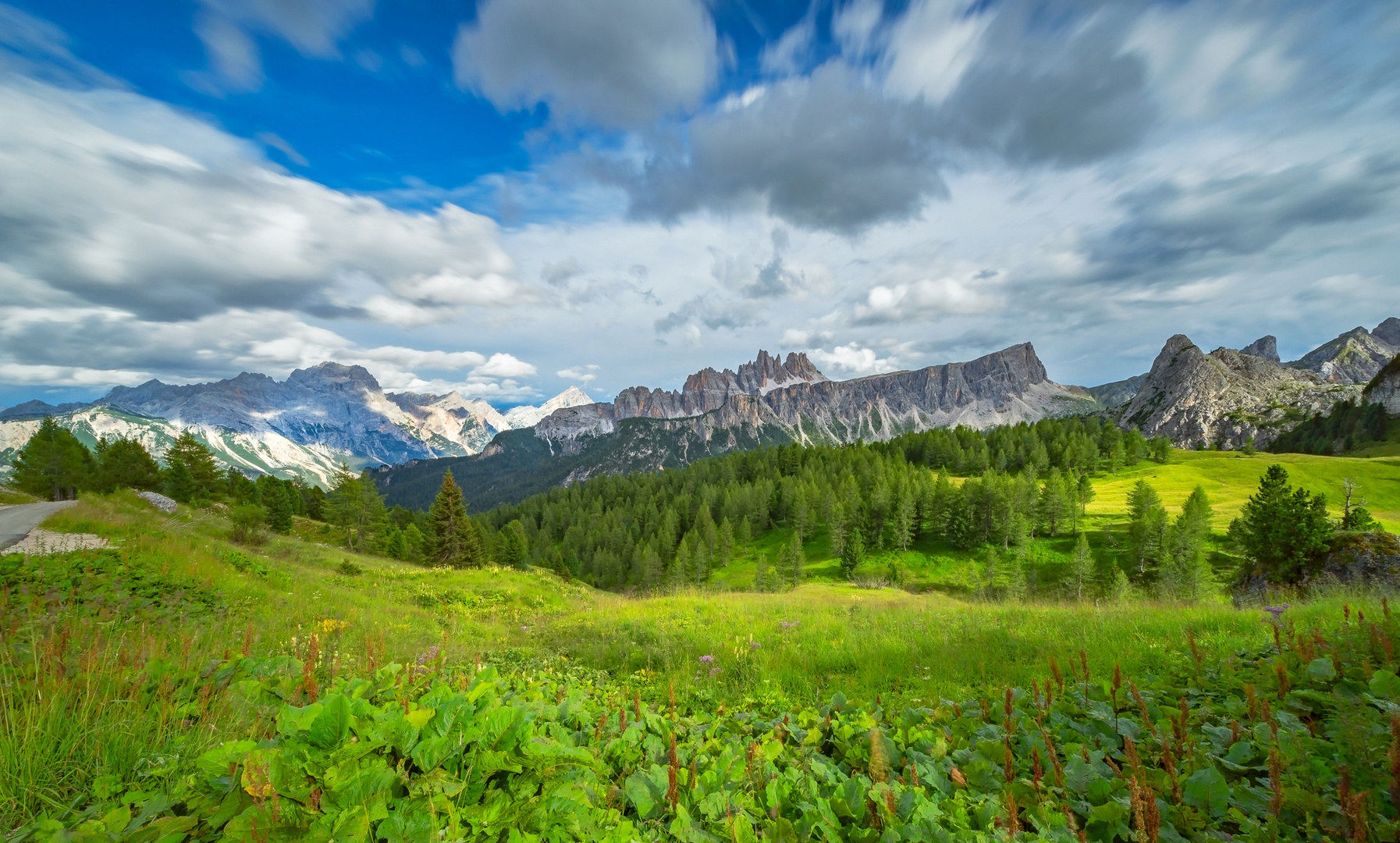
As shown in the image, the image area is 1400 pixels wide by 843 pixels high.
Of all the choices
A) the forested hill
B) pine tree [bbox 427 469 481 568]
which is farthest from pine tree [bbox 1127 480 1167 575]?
pine tree [bbox 427 469 481 568]

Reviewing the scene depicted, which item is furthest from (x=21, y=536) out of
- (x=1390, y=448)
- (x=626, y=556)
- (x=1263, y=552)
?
(x=1390, y=448)

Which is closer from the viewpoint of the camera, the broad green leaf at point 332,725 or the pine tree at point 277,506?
the broad green leaf at point 332,725

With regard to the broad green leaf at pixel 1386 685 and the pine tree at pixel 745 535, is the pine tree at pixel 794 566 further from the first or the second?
the broad green leaf at pixel 1386 685

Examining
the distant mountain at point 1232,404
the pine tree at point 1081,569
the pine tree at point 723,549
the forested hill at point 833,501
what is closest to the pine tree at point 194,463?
the forested hill at point 833,501

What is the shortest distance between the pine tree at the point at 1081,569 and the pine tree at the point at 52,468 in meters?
101

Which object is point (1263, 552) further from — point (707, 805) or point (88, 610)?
point (88, 610)

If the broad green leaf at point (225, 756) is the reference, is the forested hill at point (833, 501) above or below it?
below

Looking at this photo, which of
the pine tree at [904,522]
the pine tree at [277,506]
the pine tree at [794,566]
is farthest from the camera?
the pine tree at [904,522]

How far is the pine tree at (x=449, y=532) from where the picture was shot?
49.1 meters

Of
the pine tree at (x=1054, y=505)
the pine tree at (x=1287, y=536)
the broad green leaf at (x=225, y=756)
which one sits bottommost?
the pine tree at (x=1054, y=505)

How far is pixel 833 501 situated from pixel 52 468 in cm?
9185

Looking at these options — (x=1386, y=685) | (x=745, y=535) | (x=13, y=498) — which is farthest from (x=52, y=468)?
(x=745, y=535)

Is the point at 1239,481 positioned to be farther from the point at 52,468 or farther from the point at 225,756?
the point at 52,468

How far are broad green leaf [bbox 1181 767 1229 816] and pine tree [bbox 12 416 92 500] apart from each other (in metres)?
77.0
